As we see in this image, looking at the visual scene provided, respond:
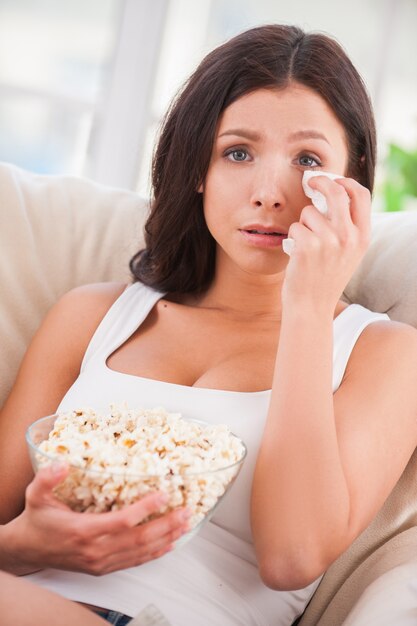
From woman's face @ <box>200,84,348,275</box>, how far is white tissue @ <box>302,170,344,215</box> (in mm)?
49

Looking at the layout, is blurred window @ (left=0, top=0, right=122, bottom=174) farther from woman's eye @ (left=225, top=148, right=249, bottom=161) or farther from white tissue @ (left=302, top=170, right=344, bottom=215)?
white tissue @ (left=302, top=170, right=344, bottom=215)

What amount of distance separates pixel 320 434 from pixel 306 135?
0.56m

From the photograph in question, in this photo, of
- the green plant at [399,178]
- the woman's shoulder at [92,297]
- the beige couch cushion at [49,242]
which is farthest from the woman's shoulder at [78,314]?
the green plant at [399,178]

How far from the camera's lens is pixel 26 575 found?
1257 millimetres

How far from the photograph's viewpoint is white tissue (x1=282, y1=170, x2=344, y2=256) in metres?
1.30

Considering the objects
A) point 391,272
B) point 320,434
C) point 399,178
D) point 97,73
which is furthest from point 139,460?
point 399,178

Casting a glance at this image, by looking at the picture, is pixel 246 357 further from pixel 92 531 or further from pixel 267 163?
pixel 92 531

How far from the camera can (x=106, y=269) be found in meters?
1.86

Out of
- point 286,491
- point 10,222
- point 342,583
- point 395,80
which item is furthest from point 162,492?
point 395,80

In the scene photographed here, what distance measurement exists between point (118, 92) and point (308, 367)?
304 centimetres

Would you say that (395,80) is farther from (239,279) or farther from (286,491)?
(286,491)

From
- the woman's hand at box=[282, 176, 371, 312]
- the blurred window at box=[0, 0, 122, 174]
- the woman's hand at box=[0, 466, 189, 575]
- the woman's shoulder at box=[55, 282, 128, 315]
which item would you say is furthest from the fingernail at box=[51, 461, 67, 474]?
the blurred window at box=[0, 0, 122, 174]

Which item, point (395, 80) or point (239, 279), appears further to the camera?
point (395, 80)

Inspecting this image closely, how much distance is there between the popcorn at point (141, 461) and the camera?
0.92 meters
